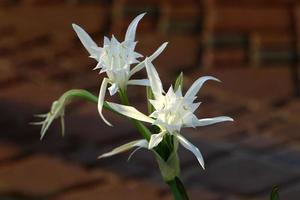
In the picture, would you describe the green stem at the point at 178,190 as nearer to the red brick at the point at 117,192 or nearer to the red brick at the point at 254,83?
the red brick at the point at 117,192

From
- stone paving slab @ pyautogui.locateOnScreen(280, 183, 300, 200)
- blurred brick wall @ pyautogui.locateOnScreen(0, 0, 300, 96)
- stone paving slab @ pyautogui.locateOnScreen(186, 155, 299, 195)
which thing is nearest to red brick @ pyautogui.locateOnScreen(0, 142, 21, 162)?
blurred brick wall @ pyautogui.locateOnScreen(0, 0, 300, 96)

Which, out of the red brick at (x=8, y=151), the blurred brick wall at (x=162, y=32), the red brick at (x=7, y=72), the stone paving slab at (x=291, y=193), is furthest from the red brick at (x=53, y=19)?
the stone paving slab at (x=291, y=193)

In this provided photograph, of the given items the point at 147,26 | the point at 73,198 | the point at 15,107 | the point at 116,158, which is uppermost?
the point at 147,26

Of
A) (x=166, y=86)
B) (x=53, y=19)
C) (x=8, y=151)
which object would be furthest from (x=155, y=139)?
(x=53, y=19)

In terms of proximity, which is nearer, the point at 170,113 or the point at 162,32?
the point at 170,113

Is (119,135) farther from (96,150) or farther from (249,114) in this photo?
(249,114)

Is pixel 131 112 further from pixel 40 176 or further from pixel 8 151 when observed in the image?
pixel 8 151

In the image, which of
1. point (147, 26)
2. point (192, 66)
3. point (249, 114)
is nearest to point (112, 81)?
point (249, 114)
